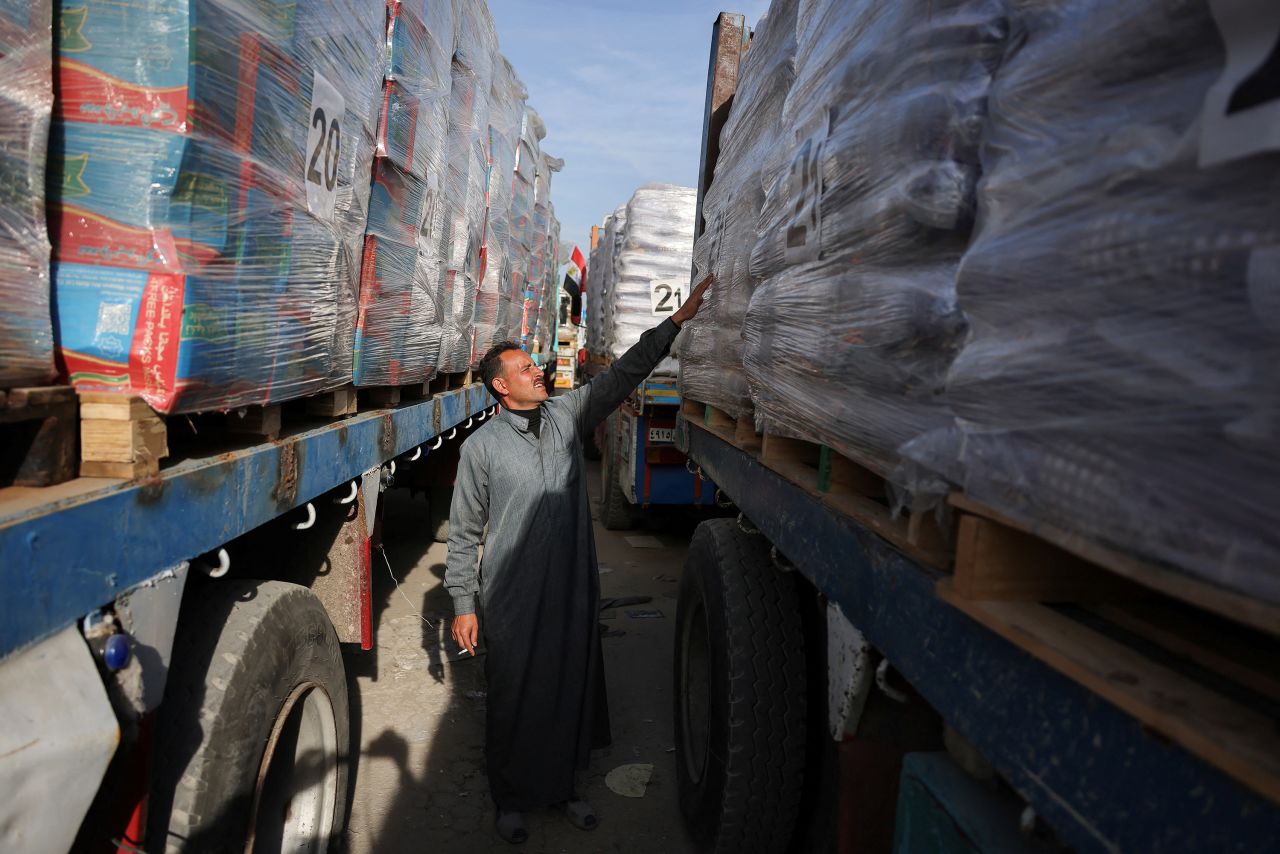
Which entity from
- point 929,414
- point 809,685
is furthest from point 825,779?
point 929,414

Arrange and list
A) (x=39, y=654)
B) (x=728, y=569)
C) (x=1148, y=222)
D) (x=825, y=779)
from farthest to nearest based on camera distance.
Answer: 1. (x=728, y=569)
2. (x=825, y=779)
3. (x=39, y=654)
4. (x=1148, y=222)

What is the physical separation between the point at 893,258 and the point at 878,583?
A: 60 centimetres

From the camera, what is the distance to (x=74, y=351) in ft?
4.77

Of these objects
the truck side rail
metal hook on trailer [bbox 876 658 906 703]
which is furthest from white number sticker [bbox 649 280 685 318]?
metal hook on trailer [bbox 876 658 906 703]

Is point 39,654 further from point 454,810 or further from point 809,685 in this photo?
point 454,810

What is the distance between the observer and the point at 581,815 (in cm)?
295

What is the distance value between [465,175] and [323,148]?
6.82 feet

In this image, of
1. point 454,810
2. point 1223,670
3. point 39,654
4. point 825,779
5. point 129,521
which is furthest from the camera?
point 454,810

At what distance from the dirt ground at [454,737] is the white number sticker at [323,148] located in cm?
223

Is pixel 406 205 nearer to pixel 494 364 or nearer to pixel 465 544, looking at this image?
pixel 494 364

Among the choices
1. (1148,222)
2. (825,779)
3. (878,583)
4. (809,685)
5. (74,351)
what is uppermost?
(1148,222)

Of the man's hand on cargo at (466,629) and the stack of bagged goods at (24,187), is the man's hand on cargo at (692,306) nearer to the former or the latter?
the man's hand on cargo at (466,629)

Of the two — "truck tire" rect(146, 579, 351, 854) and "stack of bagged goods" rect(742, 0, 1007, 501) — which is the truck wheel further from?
"stack of bagged goods" rect(742, 0, 1007, 501)

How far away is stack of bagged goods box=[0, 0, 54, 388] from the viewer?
4.17ft
